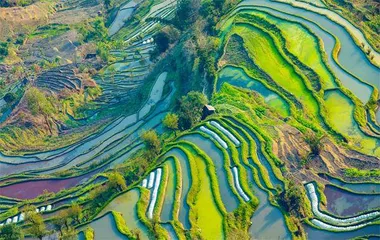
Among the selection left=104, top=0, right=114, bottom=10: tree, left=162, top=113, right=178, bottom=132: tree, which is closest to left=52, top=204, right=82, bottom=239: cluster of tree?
left=162, top=113, right=178, bottom=132: tree

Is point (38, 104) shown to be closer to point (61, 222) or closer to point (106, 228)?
point (61, 222)

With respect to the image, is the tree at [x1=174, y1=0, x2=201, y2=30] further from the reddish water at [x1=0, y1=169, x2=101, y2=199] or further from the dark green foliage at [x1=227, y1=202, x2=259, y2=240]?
the dark green foliage at [x1=227, y1=202, x2=259, y2=240]

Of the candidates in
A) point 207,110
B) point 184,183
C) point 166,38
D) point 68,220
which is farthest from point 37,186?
point 166,38

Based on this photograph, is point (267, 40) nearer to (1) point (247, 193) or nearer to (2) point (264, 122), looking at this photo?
(2) point (264, 122)

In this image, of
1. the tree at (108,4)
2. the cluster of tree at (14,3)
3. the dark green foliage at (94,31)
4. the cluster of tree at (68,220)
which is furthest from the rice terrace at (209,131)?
the cluster of tree at (14,3)

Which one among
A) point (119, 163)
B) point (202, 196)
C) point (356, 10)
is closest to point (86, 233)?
point (202, 196)
